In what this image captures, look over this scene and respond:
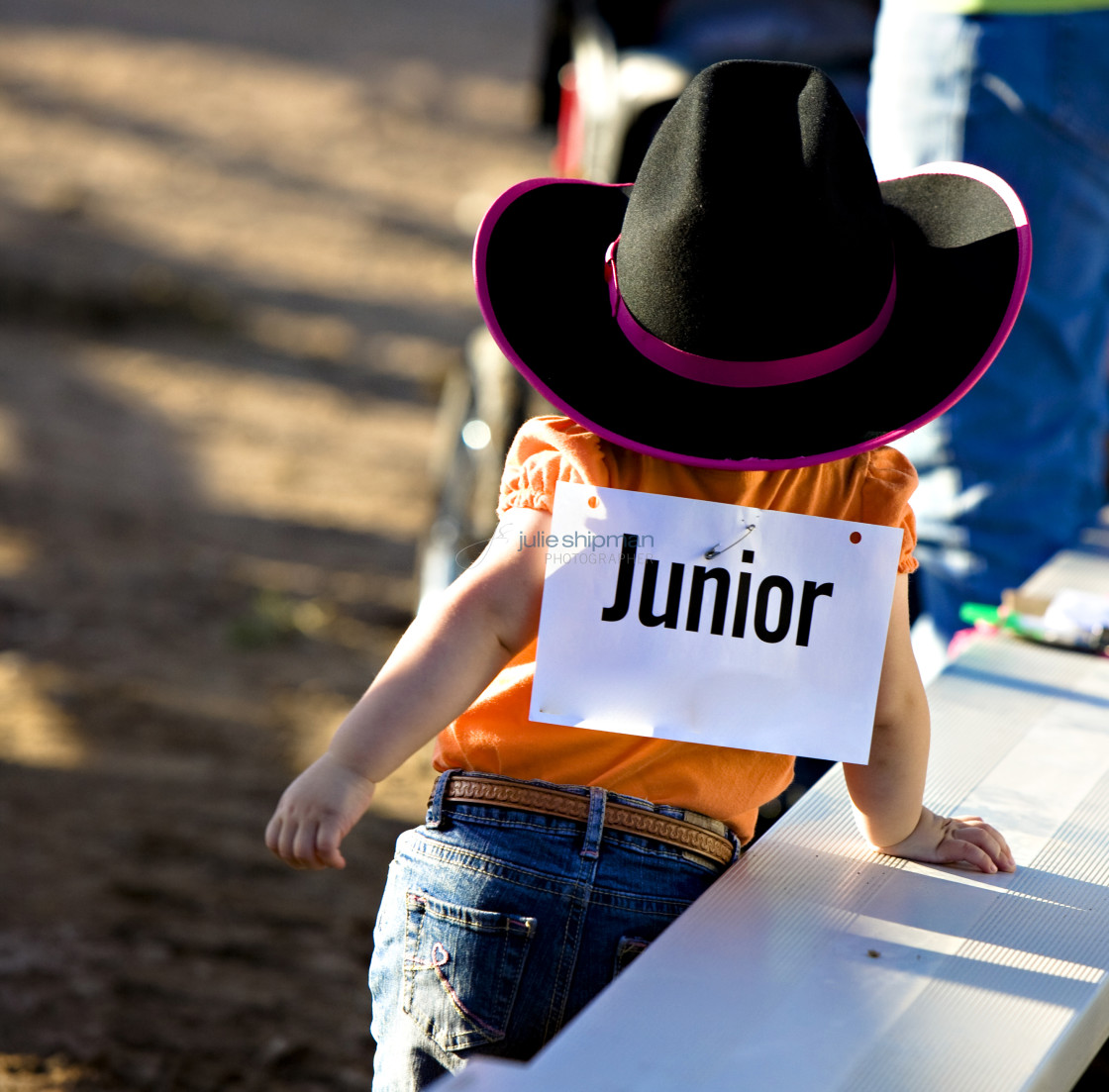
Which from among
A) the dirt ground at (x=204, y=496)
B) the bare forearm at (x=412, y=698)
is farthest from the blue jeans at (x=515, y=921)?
the dirt ground at (x=204, y=496)

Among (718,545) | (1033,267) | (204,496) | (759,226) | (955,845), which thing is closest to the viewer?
(759,226)

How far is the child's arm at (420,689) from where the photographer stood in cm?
112

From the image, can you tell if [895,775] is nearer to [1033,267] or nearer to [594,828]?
[594,828]

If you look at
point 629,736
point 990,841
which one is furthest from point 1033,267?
point 629,736

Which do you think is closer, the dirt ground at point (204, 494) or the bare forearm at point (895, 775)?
the bare forearm at point (895, 775)

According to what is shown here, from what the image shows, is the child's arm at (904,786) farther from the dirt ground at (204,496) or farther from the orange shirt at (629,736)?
the dirt ground at (204,496)

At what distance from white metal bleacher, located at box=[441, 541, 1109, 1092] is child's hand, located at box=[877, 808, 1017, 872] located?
0.02 meters

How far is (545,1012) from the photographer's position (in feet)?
3.82

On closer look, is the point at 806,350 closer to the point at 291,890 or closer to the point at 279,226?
the point at 291,890

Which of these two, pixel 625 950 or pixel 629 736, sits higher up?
pixel 629 736

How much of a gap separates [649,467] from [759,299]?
7.6 inches

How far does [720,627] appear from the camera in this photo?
121 centimetres

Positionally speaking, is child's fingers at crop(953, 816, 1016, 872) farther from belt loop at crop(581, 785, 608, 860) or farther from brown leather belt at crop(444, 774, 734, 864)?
belt loop at crop(581, 785, 608, 860)

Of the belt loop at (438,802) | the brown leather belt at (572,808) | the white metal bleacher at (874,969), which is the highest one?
the brown leather belt at (572,808)
